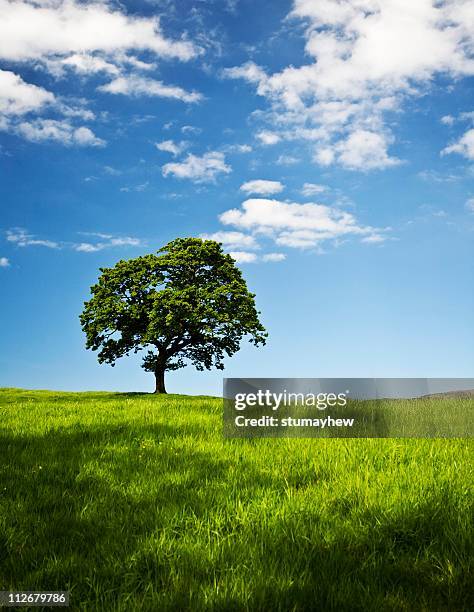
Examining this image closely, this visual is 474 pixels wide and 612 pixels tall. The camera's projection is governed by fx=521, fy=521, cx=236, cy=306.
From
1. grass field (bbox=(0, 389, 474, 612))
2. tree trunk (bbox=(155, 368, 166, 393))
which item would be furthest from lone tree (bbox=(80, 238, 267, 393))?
grass field (bbox=(0, 389, 474, 612))

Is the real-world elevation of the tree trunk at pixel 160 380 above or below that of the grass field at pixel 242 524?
above

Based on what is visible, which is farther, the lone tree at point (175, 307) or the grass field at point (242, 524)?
the lone tree at point (175, 307)

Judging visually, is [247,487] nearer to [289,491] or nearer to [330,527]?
[289,491]

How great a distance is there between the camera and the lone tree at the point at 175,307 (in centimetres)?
4062

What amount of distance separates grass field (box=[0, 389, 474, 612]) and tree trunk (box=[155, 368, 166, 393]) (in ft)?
118

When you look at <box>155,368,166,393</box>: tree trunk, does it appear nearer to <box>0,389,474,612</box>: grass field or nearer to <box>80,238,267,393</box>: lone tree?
<box>80,238,267,393</box>: lone tree

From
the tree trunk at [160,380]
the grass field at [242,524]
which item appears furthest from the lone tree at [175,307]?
the grass field at [242,524]

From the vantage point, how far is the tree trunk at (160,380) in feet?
146

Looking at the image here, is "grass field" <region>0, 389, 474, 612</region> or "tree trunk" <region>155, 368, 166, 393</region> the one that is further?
"tree trunk" <region>155, 368, 166, 393</region>

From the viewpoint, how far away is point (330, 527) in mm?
5324

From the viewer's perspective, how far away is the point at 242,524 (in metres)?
5.48

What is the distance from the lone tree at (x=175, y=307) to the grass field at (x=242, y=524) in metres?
31.6

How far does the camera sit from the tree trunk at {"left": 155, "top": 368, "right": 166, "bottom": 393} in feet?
146

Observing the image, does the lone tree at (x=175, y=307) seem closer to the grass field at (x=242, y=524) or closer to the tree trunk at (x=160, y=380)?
→ the tree trunk at (x=160, y=380)
